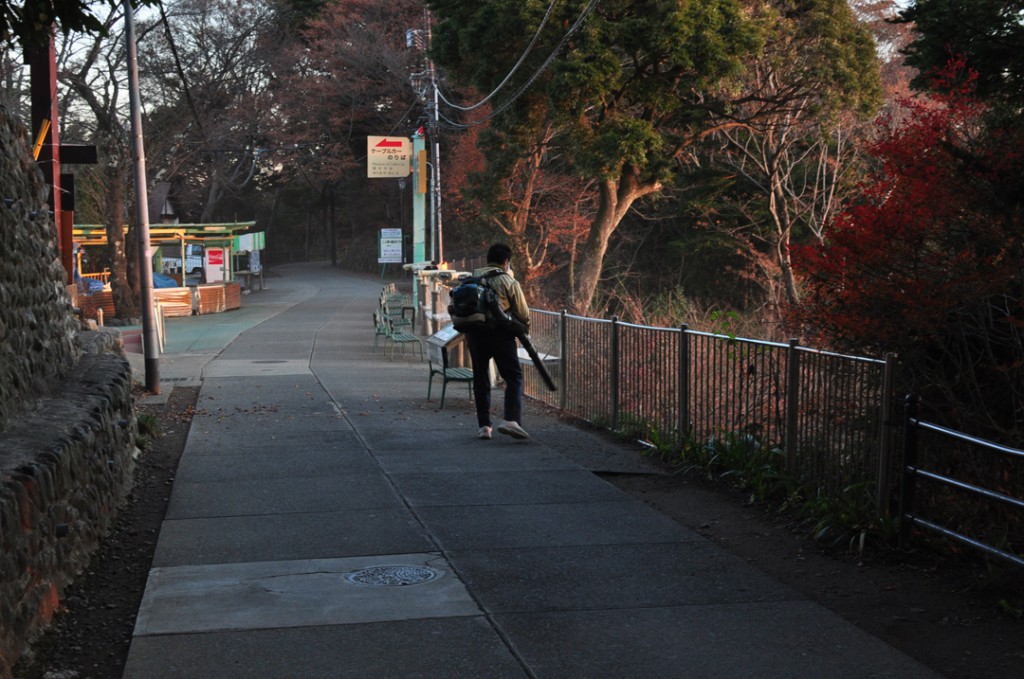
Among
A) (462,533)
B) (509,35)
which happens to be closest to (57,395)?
(462,533)

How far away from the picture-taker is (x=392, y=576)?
19.5 ft

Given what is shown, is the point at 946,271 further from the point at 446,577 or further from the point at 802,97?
the point at 802,97

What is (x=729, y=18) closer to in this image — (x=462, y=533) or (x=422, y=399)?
(x=422, y=399)

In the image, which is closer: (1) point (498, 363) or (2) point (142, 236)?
(1) point (498, 363)

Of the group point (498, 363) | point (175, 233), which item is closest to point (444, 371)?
point (498, 363)

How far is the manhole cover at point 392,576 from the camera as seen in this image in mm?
5824

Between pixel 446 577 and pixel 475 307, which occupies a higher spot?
pixel 475 307

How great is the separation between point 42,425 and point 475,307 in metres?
4.49

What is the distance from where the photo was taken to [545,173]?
118 feet

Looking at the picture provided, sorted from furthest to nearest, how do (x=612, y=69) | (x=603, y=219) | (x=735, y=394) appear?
(x=603, y=219) < (x=612, y=69) < (x=735, y=394)

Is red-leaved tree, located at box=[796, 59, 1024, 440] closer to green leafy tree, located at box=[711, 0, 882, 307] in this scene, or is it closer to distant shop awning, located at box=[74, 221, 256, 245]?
green leafy tree, located at box=[711, 0, 882, 307]

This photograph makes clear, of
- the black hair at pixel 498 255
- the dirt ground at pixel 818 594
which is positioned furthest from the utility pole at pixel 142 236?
the dirt ground at pixel 818 594

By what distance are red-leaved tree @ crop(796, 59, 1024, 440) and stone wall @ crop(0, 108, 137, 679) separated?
4.67 meters

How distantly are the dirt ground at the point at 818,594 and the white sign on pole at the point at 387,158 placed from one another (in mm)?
25406
